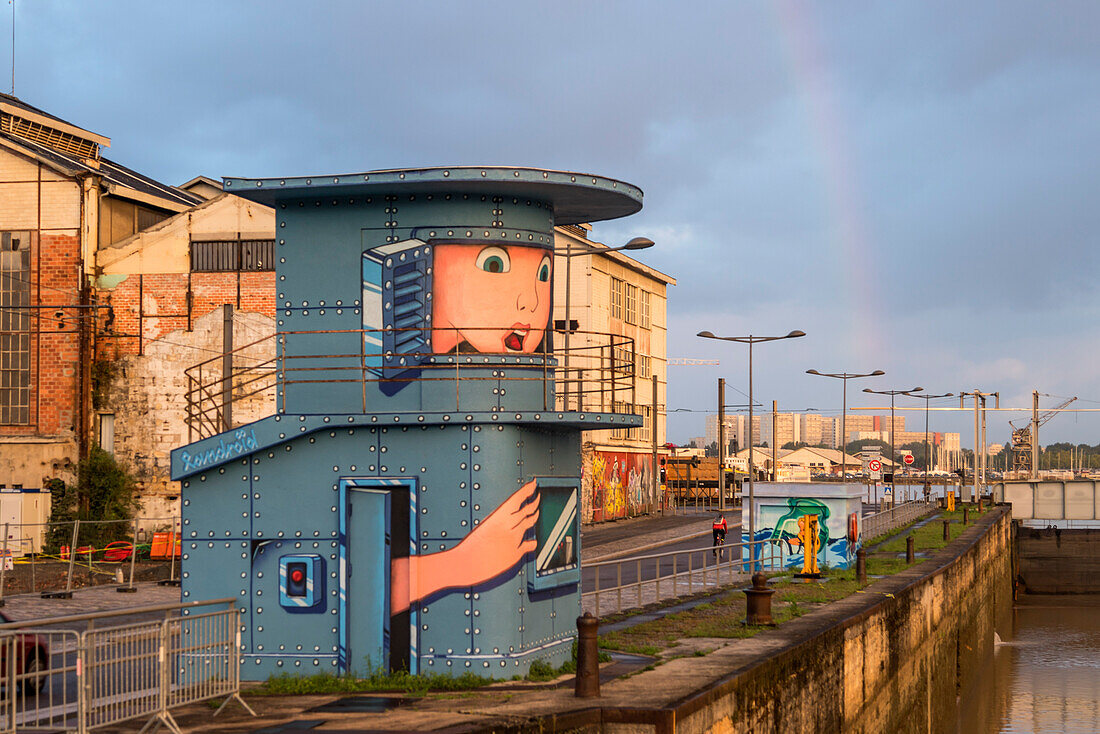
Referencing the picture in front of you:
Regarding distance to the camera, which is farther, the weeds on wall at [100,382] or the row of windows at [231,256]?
the weeds on wall at [100,382]

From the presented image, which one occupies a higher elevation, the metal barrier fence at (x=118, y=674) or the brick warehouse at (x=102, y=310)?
the brick warehouse at (x=102, y=310)

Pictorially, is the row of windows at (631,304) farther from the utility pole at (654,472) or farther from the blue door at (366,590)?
the blue door at (366,590)

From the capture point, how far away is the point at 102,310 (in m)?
48.1

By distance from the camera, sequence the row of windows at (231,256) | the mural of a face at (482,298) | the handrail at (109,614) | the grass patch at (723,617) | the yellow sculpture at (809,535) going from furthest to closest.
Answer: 1. the row of windows at (231,256)
2. the yellow sculpture at (809,535)
3. the grass patch at (723,617)
4. the mural of a face at (482,298)
5. the handrail at (109,614)

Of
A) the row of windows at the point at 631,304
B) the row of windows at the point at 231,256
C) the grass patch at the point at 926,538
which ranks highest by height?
the row of windows at the point at 631,304

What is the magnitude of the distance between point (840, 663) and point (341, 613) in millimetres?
9576

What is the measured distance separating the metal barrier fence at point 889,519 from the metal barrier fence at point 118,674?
129ft

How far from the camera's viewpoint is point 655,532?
60906mm

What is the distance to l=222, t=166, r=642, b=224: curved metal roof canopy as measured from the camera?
15688mm

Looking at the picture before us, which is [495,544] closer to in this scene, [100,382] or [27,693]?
[27,693]

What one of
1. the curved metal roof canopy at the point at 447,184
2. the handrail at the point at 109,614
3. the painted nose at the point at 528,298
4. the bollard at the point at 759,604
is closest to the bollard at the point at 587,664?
the handrail at the point at 109,614

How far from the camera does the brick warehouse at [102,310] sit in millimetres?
46750

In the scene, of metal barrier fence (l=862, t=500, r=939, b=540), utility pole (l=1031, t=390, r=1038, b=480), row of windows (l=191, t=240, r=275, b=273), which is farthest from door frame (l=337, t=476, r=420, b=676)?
utility pole (l=1031, t=390, r=1038, b=480)

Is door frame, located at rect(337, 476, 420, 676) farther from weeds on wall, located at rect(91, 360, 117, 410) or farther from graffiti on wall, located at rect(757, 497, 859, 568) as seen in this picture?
weeds on wall, located at rect(91, 360, 117, 410)
